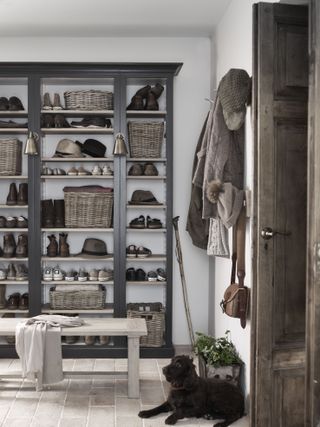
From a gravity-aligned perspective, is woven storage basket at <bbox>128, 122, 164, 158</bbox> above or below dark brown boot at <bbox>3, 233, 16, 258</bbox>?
above

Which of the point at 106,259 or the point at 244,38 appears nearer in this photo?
the point at 244,38

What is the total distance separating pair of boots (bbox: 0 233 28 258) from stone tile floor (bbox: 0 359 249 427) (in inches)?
39.5

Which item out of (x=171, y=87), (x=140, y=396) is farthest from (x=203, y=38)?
(x=140, y=396)

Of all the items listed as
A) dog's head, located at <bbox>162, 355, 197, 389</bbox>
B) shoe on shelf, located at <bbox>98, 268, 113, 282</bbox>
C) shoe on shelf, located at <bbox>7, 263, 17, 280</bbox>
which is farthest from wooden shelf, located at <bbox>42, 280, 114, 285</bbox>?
dog's head, located at <bbox>162, 355, 197, 389</bbox>

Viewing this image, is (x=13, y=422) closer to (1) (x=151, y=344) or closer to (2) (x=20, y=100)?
(1) (x=151, y=344)

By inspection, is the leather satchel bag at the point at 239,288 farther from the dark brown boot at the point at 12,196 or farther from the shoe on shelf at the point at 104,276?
the dark brown boot at the point at 12,196

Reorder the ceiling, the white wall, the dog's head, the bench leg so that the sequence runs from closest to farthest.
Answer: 1. the dog's head
2. the bench leg
3. the ceiling
4. the white wall

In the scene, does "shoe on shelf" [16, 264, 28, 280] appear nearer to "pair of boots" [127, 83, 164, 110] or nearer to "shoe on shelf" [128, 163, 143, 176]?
"shoe on shelf" [128, 163, 143, 176]

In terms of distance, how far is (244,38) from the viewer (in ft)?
12.7

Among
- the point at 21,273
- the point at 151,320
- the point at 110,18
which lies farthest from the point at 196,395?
the point at 110,18

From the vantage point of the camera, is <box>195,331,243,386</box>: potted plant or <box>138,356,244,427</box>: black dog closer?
<box>138,356,244,427</box>: black dog

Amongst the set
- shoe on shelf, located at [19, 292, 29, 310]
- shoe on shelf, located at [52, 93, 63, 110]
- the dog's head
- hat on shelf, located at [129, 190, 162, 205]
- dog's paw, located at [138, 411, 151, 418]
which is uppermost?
shoe on shelf, located at [52, 93, 63, 110]

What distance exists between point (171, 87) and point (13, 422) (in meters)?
3.00

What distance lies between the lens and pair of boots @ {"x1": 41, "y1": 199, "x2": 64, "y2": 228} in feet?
16.4
